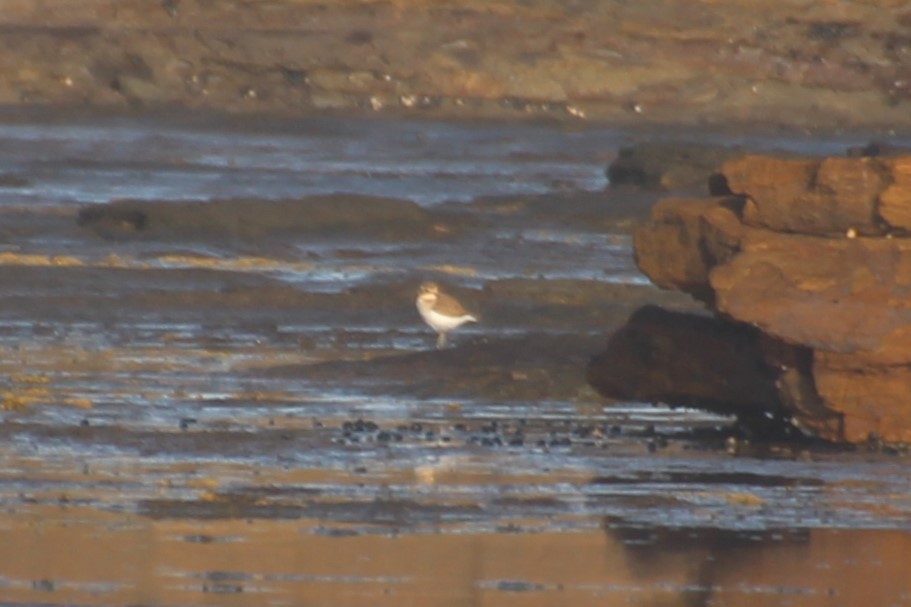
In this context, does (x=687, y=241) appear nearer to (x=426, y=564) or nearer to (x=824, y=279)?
(x=824, y=279)

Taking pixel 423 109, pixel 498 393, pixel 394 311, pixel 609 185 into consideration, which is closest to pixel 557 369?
pixel 498 393

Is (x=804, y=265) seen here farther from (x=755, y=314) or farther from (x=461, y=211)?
(x=461, y=211)

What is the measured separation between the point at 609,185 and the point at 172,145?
991cm

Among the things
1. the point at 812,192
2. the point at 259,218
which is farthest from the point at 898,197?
the point at 259,218

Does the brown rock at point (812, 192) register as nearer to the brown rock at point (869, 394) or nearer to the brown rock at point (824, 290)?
the brown rock at point (824, 290)

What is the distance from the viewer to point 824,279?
10.0 meters

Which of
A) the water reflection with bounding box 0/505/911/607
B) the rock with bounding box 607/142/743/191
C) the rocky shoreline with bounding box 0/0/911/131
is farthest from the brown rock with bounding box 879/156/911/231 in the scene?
the rocky shoreline with bounding box 0/0/911/131

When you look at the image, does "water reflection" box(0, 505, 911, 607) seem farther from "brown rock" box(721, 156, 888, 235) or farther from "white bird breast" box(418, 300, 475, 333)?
"white bird breast" box(418, 300, 475, 333)

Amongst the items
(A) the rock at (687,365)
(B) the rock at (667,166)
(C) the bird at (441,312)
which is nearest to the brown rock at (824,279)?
(A) the rock at (687,365)

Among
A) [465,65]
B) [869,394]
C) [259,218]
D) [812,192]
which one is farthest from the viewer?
[465,65]

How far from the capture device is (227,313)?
15641 millimetres

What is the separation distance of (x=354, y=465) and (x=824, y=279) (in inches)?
86.3

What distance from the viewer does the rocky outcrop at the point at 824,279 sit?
32.6 ft

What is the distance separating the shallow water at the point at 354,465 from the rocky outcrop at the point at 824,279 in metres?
0.28
